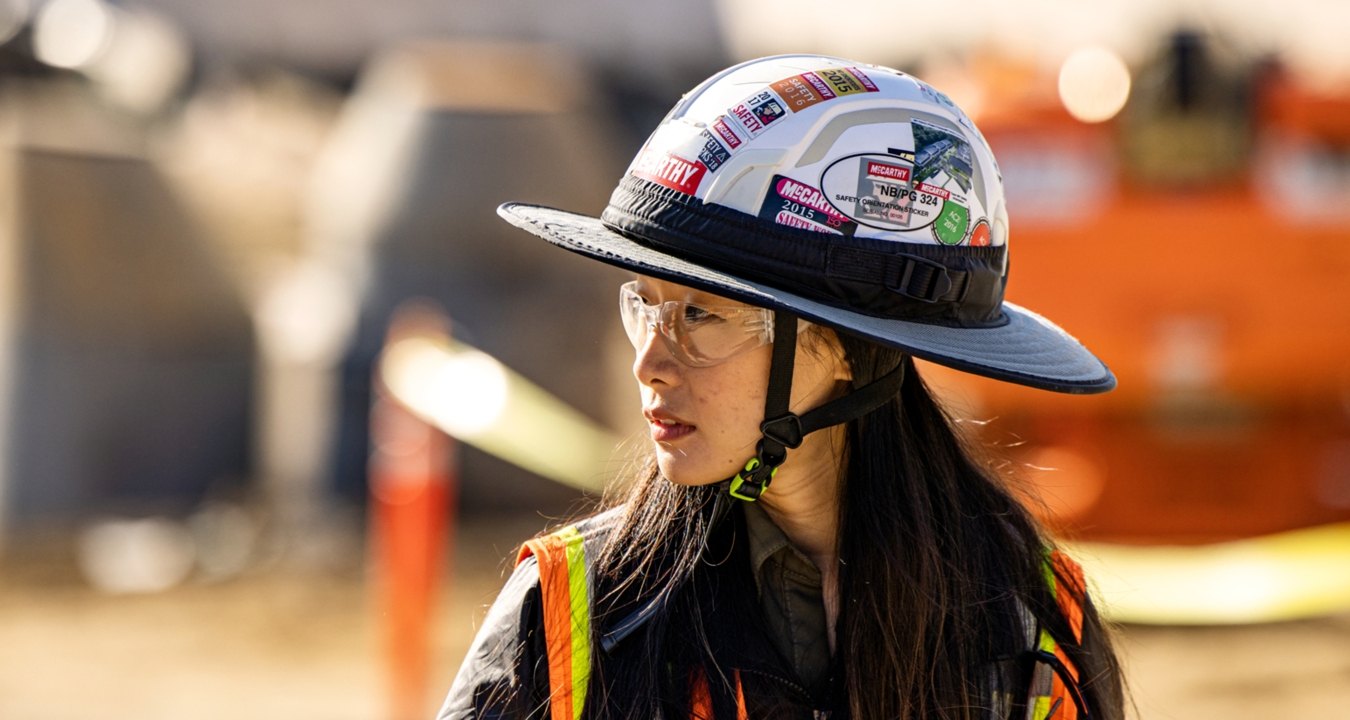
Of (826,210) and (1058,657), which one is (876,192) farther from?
(1058,657)

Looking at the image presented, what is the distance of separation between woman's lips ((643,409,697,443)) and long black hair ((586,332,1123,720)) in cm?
14

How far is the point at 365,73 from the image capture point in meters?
13.5

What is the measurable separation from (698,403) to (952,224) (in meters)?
0.38

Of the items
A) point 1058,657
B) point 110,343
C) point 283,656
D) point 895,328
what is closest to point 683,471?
point 895,328

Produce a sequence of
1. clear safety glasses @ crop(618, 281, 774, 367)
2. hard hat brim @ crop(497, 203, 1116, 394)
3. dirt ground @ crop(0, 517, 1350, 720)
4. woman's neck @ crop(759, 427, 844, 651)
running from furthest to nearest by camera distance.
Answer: dirt ground @ crop(0, 517, 1350, 720) → woman's neck @ crop(759, 427, 844, 651) → clear safety glasses @ crop(618, 281, 774, 367) → hard hat brim @ crop(497, 203, 1116, 394)

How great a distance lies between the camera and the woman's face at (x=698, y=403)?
1.85m

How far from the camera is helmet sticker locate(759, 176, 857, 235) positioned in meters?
1.79

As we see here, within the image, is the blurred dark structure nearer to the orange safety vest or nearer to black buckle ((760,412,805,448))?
the orange safety vest

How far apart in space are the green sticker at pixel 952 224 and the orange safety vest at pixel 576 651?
1.69 ft

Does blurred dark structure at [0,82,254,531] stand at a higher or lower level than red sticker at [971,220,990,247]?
lower

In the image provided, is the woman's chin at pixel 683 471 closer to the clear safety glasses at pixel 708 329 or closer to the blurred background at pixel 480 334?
the clear safety glasses at pixel 708 329

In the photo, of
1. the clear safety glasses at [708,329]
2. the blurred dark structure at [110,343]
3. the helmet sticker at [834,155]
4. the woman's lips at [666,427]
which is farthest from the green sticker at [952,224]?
the blurred dark structure at [110,343]

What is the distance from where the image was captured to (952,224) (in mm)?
1876

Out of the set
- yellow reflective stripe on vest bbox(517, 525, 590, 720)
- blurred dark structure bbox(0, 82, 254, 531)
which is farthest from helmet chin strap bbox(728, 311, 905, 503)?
blurred dark structure bbox(0, 82, 254, 531)
